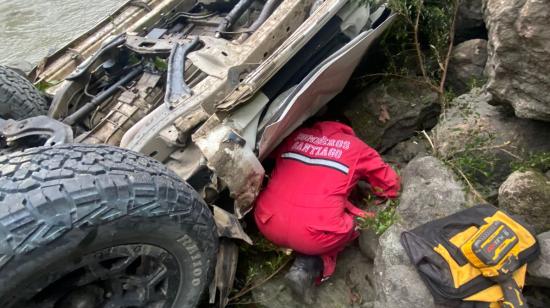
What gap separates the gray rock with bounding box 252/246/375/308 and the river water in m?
4.66

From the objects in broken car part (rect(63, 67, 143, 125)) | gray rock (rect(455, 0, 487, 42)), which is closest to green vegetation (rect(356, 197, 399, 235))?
gray rock (rect(455, 0, 487, 42))

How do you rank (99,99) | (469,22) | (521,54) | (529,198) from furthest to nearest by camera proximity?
1. (469,22)
2. (99,99)
3. (521,54)
4. (529,198)

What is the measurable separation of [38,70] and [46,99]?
50 centimetres

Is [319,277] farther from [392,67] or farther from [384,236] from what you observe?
[392,67]

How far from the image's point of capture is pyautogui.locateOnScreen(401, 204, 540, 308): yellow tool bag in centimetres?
199

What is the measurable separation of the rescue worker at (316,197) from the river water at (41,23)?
438cm

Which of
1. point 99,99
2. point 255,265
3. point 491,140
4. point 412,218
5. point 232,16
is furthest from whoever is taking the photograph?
point 232,16

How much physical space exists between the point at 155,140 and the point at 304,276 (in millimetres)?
1137

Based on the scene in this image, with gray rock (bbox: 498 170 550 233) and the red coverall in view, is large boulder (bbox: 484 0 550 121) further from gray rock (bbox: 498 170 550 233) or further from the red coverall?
the red coverall

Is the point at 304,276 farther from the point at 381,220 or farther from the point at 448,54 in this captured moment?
the point at 448,54

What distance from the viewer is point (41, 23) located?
255 inches

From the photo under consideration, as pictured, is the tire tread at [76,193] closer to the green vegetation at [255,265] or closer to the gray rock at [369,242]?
the green vegetation at [255,265]

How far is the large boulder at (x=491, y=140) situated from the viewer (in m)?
2.62

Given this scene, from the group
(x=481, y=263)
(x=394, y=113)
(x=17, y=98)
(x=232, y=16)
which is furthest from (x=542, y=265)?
(x=17, y=98)
